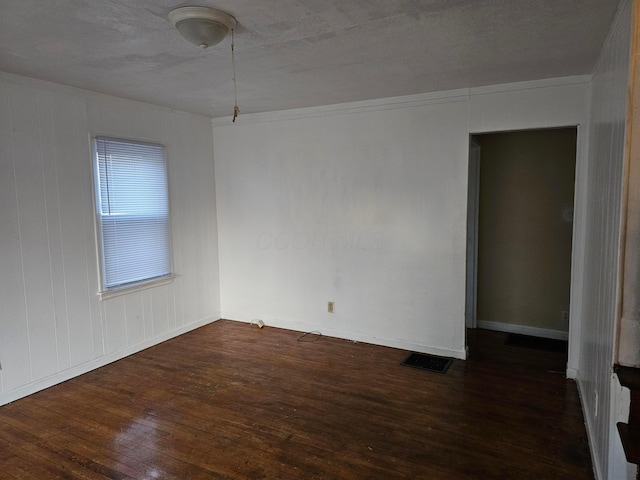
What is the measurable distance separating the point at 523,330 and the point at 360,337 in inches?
70.5

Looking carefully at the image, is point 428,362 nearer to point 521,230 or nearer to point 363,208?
point 363,208

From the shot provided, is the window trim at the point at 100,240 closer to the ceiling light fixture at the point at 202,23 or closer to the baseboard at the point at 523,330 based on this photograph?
the ceiling light fixture at the point at 202,23

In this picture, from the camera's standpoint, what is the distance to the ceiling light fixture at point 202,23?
2025 millimetres

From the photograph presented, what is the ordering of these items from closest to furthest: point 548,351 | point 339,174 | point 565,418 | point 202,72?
1. point 565,418
2. point 202,72
3. point 548,351
4. point 339,174

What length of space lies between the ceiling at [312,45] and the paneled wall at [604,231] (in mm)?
238

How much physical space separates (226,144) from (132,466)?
3.47m

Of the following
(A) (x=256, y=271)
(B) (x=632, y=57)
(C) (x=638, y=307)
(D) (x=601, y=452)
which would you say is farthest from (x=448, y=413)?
(A) (x=256, y=271)

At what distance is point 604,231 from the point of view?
2.21 metres

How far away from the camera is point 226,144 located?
489 centimetres

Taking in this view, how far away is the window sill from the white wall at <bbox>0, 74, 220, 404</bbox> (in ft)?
0.19

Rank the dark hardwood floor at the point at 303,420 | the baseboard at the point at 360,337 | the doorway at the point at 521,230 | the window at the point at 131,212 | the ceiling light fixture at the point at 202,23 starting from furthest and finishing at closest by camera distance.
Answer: the doorway at the point at 521,230
the baseboard at the point at 360,337
the window at the point at 131,212
the dark hardwood floor at the point at 303,420
the ceiling light fixture at the point at 202,23

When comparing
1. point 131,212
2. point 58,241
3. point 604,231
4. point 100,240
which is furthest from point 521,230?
point 58,241

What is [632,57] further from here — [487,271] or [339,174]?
[487,271]

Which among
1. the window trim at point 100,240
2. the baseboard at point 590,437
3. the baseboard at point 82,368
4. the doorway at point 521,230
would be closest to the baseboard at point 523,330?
the doorway at point 521,230
